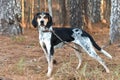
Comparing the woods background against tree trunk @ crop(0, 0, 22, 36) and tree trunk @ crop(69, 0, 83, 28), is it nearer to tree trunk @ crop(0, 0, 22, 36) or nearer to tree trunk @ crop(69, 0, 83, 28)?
tree trunk @ crop(69, 0, 83, 28)

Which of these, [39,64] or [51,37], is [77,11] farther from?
[51,37]

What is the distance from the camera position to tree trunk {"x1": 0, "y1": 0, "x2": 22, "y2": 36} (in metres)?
12.1

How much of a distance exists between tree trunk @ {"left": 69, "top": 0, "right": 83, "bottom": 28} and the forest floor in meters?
3.60

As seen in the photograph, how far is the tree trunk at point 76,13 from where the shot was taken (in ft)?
47.1

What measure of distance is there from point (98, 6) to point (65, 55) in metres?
13.9

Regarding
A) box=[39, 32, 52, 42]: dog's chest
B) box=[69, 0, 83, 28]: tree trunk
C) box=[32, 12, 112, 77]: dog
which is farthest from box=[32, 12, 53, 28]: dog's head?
box=[69, 0, 83, 28]: tree trunk

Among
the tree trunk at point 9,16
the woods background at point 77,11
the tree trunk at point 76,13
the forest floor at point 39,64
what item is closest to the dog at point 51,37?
the forest floor at point 39,64

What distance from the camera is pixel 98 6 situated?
2262cm

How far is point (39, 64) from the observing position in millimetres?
7879

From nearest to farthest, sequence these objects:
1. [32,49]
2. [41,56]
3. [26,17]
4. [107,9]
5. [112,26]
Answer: [41,56], [32,49], [112,26], [26,17], [107,9]

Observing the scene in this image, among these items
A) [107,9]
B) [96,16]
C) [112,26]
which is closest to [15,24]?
[112,26]

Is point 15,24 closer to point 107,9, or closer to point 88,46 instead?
point 88,46

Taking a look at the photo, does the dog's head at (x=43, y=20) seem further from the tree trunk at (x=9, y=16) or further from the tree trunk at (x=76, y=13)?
the tree trunk at (x=76, y=13)

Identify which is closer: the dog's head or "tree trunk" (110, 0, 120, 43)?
the dog's head
